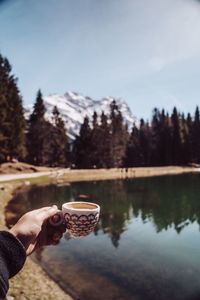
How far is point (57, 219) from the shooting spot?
9.44 feet

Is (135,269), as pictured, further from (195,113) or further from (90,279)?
(195,113)

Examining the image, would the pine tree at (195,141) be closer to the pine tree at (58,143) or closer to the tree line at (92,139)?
the tree line at (92,139)

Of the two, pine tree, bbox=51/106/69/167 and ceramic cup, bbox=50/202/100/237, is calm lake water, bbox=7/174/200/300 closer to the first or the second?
ceramic cup, bbox=50/202/100/237

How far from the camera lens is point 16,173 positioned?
56.1 m

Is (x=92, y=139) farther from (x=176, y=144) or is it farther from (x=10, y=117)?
(x=176, y=144)

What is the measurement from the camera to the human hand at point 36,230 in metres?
2.36

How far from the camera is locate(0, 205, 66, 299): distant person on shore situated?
1883 millimetres

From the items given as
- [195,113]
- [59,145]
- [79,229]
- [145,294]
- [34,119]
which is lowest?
[145,294]

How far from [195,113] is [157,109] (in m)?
17.7

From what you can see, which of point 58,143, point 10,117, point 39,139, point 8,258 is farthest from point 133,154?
point 8,258

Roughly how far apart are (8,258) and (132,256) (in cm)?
1658

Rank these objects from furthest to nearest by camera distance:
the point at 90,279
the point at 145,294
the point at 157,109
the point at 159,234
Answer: the point at 157,109
the point at 159,234
the point at 90,279
the point at 145,294

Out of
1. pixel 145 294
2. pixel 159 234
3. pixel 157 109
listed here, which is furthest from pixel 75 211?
pixel 157 109

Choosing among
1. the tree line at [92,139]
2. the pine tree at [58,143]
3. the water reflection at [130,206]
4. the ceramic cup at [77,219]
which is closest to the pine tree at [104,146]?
the tree line at [92,139]
